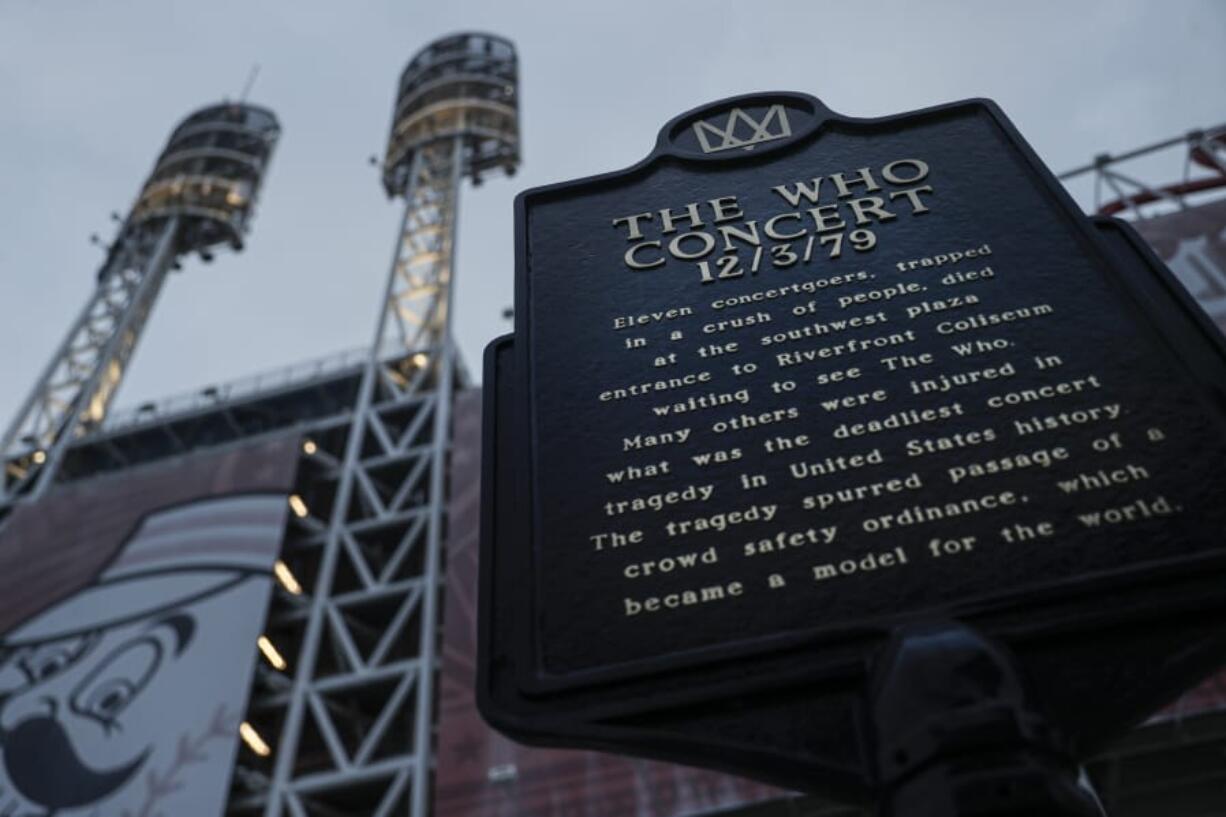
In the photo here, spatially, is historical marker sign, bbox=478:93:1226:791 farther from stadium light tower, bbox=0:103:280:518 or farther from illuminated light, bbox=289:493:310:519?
stadium light tower, bbox=0:103:280:518

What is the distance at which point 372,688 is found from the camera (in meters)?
19.6

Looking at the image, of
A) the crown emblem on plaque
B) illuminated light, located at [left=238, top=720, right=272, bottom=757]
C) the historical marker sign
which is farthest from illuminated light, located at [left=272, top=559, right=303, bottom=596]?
the historical marker sign

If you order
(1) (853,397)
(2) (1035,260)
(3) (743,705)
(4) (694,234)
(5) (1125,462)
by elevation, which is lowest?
(3) (743,705)

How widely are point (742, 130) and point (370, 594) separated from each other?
55.4ft

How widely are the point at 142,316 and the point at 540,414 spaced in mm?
37968

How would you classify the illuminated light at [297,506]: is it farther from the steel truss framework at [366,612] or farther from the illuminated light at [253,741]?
the illuminated light at [253,741]

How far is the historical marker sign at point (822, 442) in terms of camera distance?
2996 millimetres

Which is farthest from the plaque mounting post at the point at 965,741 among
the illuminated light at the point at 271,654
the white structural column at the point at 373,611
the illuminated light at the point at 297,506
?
the illuminated light at the point at 297,506

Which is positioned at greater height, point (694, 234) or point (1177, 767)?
point (1177, 767)

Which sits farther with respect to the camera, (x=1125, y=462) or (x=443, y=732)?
(x=443, y=732)

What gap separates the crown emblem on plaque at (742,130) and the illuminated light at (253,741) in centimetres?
1513

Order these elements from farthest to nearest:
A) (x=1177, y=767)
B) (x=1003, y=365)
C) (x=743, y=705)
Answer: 1. (x=1177, y=767)
2. (x=1003, y=365)
3. (x=743, y=705)

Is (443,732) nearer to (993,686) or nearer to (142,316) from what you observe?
(993,686)

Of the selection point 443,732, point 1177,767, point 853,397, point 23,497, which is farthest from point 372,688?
point 853,397
